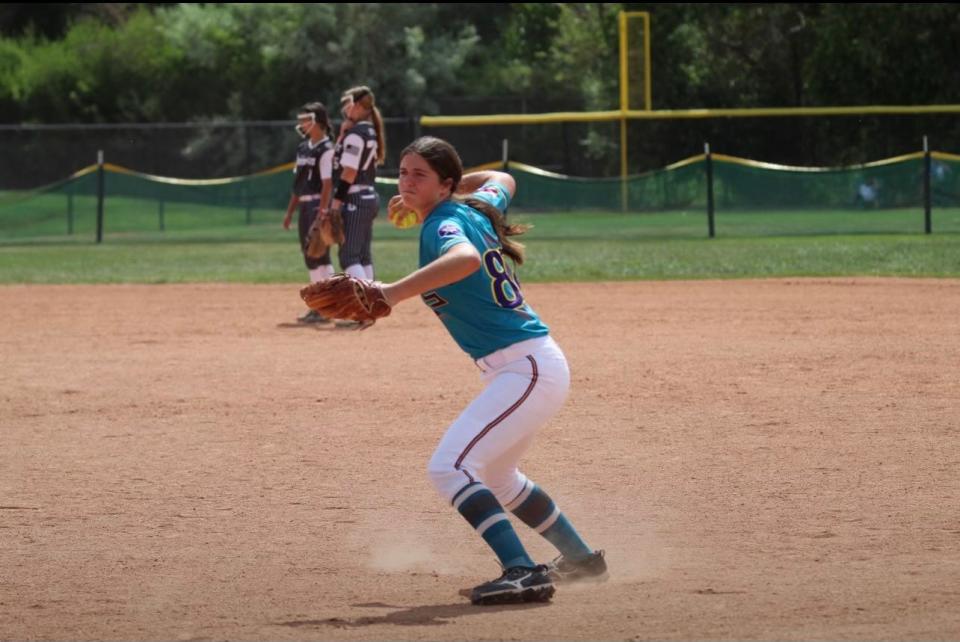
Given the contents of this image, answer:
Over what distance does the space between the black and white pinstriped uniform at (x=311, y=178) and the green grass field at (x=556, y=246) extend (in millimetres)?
3645

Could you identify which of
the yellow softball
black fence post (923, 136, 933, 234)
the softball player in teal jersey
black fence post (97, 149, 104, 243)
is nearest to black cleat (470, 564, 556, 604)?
the softball player in teal jersey

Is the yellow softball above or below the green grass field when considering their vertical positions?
below

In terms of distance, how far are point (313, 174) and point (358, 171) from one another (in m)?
0.83

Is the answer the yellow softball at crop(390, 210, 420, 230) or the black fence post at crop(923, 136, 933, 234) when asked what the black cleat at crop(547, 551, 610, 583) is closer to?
the yellow softball at crop(390, 210, 420, 230)

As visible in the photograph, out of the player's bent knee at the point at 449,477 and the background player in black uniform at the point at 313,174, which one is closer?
the player's bent knee at the point at 449,477

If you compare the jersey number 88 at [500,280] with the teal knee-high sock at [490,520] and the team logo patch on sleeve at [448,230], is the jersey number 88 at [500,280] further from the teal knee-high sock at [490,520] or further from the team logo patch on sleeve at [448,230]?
the teal knee-high sock at [490,520]

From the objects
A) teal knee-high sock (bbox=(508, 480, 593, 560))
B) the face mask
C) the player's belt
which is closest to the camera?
the player's belt

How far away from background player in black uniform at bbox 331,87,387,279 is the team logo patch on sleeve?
7450 millimetres

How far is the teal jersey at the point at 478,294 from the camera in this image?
488cm

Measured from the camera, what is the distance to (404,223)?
5.61 m

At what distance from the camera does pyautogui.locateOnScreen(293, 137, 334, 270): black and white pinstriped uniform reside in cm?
1290

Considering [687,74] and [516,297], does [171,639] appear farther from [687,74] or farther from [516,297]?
[687,74]

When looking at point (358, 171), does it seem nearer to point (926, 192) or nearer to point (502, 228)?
point (502, 228)

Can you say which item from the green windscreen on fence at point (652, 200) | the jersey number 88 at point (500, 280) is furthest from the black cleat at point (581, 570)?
the green windscreen on fence at point (652, 200)
